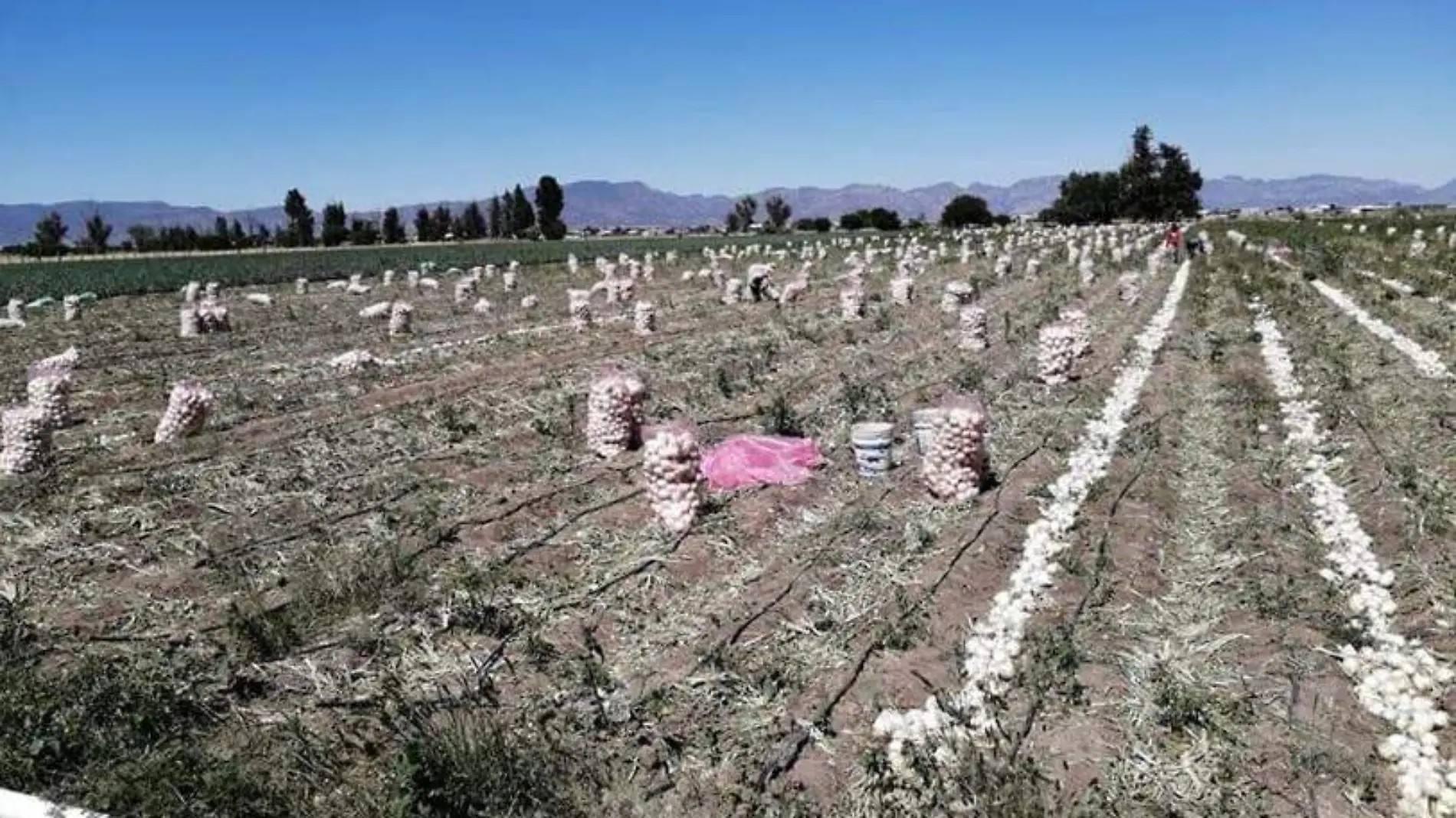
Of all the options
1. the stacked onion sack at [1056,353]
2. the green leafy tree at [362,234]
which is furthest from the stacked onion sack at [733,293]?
the green leafy tree at [362,234]

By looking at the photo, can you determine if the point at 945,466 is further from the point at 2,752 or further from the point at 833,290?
the point at 833,290

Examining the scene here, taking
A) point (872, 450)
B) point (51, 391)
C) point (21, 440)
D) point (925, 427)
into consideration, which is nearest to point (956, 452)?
point (925, 427)

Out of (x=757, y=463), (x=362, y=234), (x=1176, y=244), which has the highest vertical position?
(x=362, y=234)

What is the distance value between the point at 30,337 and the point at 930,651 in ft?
81.8

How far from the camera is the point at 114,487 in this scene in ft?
34.8

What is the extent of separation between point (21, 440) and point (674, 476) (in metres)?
7.34

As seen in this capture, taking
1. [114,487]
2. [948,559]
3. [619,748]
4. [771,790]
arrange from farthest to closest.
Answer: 1. [114,487]
2. [948,559]
3. [619,748]
4. [771,790]

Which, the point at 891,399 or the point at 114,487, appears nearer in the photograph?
the point at 114,487

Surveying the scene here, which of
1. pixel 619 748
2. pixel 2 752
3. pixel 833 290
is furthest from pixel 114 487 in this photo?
pixel 833 290

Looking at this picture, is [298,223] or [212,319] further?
[298,223]

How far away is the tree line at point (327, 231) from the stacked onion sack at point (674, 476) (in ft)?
323

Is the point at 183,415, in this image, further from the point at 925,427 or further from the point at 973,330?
the point at 973,330

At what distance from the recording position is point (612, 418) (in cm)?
1177

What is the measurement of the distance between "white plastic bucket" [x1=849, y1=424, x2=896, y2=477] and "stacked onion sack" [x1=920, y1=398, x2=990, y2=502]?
767mm
